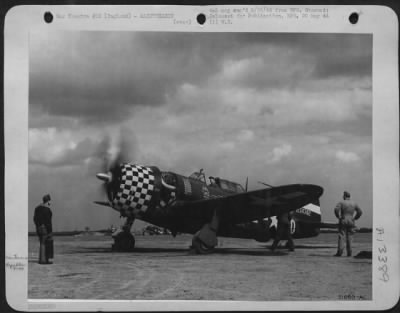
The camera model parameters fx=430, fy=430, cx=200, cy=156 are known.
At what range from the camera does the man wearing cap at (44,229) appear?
1.89 meters

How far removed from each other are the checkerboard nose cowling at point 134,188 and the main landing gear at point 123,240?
0.50 ft

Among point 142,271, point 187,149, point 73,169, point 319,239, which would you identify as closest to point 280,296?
point 319,239

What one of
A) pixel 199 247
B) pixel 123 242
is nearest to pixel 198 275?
pixel 199 247

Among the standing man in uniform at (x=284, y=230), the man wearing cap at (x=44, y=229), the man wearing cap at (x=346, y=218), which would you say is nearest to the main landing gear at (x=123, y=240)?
the man wearing cap at (x=44, y=229)

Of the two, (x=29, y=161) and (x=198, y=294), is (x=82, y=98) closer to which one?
(x=29, y=161)

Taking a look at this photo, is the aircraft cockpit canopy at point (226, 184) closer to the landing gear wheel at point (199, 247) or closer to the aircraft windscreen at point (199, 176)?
the aircraft windscreen at point (199, 176)

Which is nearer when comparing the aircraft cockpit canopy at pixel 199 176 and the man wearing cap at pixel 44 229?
the man wearing cap at pixel 44 229

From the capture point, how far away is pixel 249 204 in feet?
7.17

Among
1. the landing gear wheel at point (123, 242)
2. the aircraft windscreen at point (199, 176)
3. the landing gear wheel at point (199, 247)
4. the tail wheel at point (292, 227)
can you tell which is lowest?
the landing gear wheel at point (199, 247)

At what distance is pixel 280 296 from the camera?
6.05 feet

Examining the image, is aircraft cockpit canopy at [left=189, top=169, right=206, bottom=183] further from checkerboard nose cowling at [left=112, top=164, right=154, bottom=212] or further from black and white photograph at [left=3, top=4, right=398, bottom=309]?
checkerboard nose cowling at [left=112, top=164, right=154, bottom=212]

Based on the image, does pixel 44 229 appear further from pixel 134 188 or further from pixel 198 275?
pixel 198 275

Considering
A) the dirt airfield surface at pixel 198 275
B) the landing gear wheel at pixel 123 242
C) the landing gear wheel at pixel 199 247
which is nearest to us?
the dirt airfield surface at pixel 198 275

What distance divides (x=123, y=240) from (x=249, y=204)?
0.66 m
